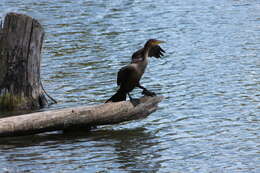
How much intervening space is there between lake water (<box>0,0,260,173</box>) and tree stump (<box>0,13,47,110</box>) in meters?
0.91

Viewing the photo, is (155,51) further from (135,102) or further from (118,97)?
(135,102)

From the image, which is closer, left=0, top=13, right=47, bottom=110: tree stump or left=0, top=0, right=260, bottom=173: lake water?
left=0, top=0, right=260, bottom=173: lake water

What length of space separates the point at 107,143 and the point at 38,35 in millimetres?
2425

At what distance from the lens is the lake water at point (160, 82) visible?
8117 millimetres

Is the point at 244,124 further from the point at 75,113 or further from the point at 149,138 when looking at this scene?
the point at 75,113

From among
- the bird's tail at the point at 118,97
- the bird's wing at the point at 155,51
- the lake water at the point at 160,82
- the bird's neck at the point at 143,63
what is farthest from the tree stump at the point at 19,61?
the bird's neck at the point at 143,63

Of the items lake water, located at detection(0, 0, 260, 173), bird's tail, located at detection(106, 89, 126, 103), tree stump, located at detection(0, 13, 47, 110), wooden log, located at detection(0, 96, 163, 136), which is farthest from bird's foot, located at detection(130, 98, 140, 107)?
tree stump, located at detection(0, 13, 47, 110)

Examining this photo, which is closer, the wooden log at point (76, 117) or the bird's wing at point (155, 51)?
the wooden log at point (76, 117)

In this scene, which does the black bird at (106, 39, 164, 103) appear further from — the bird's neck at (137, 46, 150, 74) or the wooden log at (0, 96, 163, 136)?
the wooden log at (0, 96, 163, 136)

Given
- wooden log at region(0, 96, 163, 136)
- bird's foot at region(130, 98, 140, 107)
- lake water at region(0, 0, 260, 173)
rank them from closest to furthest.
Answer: lake water at region(0, 0, 260, 173), wooden log at region(0, 96, 163, 136), bird's foot at region(130, 98, 140, 107)

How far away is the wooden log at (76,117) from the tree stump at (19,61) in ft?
5.67

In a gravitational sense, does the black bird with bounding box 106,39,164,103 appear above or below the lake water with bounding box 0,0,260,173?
above

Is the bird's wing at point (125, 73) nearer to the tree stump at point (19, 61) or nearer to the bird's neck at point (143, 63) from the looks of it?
the bird's neck at point (143, 63)

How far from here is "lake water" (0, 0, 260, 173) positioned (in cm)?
812
